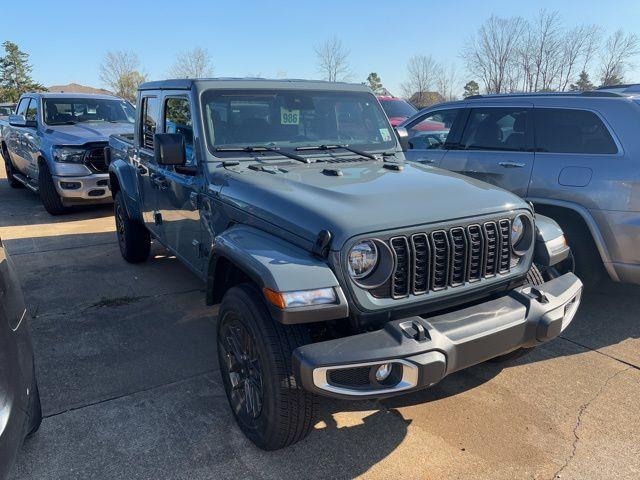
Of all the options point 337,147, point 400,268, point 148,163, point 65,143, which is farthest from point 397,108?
point 400,268

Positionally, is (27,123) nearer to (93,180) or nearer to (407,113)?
(93,180)

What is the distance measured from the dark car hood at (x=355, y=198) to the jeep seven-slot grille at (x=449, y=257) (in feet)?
0.29

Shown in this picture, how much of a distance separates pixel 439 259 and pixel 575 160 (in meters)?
2.51

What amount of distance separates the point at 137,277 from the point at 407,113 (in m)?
8.97

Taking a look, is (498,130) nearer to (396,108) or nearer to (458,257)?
(458,257)

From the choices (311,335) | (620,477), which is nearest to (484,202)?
(311,335)

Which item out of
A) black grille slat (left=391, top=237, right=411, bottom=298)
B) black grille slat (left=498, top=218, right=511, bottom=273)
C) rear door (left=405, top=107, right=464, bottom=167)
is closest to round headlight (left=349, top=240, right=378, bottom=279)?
black grille slat (left=391, top=237, right=411, bottom=298)

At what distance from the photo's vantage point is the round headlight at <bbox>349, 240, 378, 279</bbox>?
2.39 metres

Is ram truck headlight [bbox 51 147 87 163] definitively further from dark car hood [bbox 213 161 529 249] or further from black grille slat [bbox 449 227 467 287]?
black grille slat [bbox 449 227 467 287]

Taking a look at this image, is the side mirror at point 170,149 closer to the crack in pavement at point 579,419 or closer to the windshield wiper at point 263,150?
the windshield wiper at point 263,150

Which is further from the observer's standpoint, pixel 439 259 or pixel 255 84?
pixel 255 84

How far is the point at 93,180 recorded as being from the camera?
7992 millimetres

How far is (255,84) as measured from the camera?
3.79 metres

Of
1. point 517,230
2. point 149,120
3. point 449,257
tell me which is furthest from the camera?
point 149,120
